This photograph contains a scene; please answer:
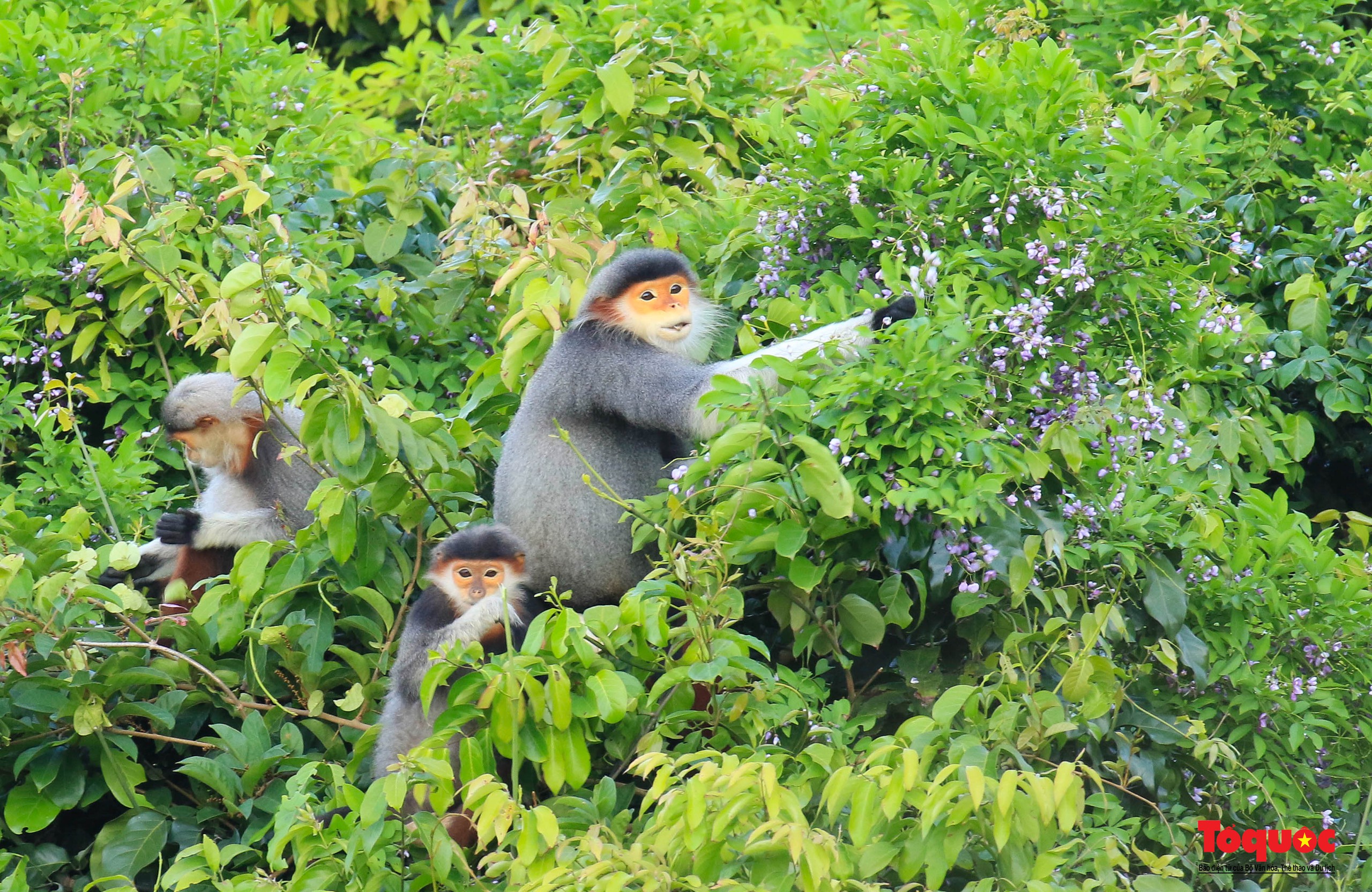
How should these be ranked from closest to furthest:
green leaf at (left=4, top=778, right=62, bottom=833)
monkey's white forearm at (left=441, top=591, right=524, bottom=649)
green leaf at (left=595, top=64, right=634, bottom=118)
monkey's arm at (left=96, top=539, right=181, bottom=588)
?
monkey's white forearm at (left=441, top=591, right=524, bottom=649) < green leaf at (left=4, top=778, right=62, bottom=833) < monkey's arm at (left=96, top=539, right=181, bottom=588) < green leaf at (left=595, top=64, right=634, bottom=118)

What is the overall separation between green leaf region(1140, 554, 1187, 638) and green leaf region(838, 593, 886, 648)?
507mm

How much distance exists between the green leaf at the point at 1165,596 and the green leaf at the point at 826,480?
0.70 metres

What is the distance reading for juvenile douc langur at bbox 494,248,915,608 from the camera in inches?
134

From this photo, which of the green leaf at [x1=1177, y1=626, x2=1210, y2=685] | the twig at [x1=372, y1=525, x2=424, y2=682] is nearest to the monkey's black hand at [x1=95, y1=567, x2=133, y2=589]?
the twig at [x1=372, y1=525, x2=424, y2=682]

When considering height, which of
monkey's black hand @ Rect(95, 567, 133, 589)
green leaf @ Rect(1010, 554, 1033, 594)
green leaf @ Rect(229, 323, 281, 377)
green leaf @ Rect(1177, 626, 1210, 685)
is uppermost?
green leaf @ Rect(229, 323, 281, 377)

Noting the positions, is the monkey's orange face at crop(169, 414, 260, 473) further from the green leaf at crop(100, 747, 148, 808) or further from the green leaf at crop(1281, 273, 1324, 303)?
the green leaf at crop(1281, 273, 1324, 303)

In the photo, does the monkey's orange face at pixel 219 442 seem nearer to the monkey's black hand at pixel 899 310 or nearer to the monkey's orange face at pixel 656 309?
the monkey's orange face at pixel 656 309

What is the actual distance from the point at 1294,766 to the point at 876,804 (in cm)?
111

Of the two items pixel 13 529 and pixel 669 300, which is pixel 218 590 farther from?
pixel 669 300

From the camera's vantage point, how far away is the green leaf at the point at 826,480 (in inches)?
101

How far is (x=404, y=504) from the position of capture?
10.9 ft

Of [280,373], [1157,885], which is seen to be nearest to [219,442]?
[280,373]

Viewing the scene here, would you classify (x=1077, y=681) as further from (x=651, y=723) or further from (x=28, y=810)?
(x=28, y=810)

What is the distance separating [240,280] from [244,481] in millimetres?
1121
